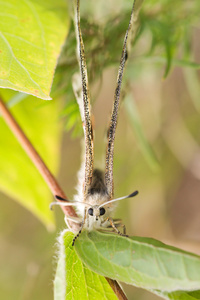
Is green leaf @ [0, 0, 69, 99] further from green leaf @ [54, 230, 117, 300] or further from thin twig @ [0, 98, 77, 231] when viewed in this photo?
green leaf @ [54, 230, 117, 300]

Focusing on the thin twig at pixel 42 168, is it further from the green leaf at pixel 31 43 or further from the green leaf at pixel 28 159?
the green leaf at pixel 28 159

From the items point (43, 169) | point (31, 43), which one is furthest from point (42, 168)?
point (31, 43)

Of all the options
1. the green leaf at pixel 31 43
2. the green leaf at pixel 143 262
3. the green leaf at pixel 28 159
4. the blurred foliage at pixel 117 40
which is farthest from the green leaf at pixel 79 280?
the green leaf at pixel 28 159

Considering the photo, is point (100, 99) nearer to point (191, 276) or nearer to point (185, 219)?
point (185, 219)

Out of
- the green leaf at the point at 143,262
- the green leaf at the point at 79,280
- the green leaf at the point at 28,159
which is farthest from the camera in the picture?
the green leaf at the point at 28,159

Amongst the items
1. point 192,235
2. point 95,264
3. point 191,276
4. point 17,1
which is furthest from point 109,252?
point 192,235

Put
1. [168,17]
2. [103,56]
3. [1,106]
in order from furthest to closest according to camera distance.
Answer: [168,17] < [103,56] < [1,106]

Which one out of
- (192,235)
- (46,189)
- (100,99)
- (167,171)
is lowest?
(192,235)
